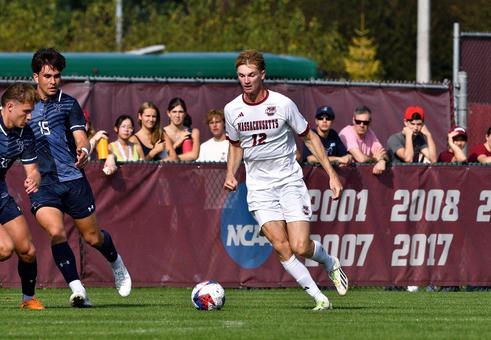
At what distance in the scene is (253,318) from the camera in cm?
1213

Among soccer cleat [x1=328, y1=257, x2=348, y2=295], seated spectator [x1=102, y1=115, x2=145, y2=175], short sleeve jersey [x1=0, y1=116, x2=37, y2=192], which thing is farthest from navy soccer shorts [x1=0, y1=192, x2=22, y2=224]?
seated spectator [x1=102, y1=115, x2=145, y2=175]

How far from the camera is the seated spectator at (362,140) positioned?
1822 cm

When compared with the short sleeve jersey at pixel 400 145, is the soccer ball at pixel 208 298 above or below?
below

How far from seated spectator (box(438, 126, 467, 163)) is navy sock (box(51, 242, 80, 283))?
278 inches

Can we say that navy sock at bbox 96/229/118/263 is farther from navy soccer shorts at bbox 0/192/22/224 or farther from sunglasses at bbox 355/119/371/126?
sunglasses at bbox 355/119/371/126

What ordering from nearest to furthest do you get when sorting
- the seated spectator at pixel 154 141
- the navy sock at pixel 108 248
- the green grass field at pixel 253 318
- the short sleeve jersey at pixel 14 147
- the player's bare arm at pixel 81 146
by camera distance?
the green grass field at pixel 253 318
the short sleeve jersey at pixel 14 147
the player's bare arm at pixel 81 146
the navy sock at pixel 108 248
the seated spectator at pixel 154 141

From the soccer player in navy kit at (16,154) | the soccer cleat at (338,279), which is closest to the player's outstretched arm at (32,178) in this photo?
the soccer player in navy kit at (16,154)

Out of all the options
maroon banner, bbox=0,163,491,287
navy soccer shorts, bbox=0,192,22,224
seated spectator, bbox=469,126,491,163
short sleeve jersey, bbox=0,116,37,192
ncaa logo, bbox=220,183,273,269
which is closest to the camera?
short sleeve jersey, bbox=0,116,37,192

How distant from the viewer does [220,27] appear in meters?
50.0

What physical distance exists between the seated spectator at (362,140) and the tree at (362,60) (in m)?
36.2

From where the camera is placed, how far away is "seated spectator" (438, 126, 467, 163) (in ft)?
62.0

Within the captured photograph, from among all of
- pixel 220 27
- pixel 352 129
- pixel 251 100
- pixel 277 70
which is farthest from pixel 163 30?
pixel 251 100

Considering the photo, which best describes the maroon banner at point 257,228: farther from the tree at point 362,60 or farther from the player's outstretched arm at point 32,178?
the tree at point 362,60

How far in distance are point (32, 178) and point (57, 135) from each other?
0.77m
